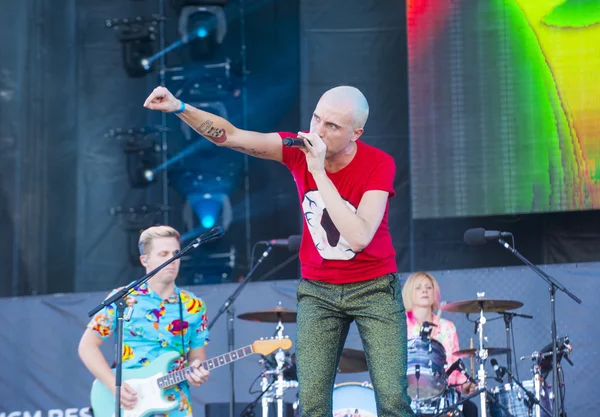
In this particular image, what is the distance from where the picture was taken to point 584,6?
7.99 meters

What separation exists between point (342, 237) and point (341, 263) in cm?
12

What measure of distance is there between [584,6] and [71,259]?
17.3 feet

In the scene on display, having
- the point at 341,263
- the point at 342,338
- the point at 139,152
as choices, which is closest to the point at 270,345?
the point at 342,338

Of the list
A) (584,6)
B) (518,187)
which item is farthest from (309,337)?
(584,6)

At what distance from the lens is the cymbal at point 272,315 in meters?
6.88

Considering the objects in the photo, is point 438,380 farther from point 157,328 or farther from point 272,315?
point 157,328

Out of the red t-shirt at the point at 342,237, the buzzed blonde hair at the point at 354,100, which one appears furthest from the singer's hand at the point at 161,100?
the buzzed blonde hair at the point at 354,100

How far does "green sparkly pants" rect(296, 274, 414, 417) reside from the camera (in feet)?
12.6

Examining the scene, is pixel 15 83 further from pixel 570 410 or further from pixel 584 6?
pixel 570 410

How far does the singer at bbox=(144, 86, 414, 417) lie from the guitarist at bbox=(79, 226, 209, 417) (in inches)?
77.3

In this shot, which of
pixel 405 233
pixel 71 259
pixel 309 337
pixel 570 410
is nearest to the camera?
pixel 309 337

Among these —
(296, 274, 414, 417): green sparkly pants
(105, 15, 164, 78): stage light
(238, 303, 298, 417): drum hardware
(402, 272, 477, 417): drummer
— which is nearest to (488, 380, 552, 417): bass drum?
(402, 272, 477, 417): drummer

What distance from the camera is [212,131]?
13.1ft

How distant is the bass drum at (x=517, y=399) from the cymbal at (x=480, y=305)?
0.55m
